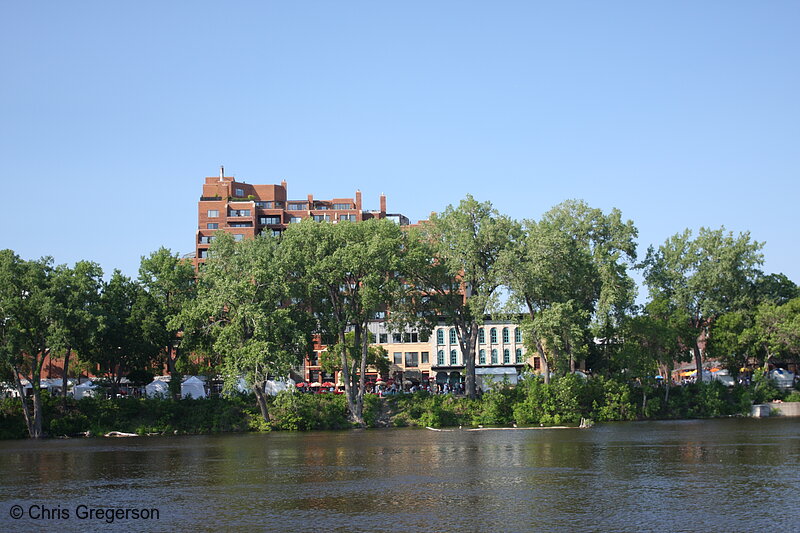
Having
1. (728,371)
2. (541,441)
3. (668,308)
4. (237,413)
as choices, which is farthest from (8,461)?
(728,371)

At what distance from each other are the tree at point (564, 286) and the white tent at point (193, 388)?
→ 121 ft

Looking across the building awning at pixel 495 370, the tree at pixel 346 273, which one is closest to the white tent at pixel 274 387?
the tree at pixel 346 273

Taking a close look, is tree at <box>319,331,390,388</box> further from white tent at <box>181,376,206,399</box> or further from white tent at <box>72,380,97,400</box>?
white tent at <box>72,380,97,400</box>

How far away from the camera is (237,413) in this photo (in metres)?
95.8

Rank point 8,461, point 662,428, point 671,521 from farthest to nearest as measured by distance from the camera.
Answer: point 662,428 → point 8,461 → point 671,521

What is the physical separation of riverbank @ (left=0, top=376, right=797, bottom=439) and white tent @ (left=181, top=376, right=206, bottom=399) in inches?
115

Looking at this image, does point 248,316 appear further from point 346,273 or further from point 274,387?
point 274,387

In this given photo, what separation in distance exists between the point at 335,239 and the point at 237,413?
2199 centimetres

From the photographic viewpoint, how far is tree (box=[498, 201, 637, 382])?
309ft

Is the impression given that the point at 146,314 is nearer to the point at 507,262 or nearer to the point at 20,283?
the point at 20,283

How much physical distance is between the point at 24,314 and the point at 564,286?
57.2 m

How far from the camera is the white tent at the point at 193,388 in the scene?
99688 millimetres

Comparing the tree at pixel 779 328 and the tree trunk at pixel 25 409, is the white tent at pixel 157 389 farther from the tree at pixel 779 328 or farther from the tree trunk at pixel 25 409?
the tree at pixel 779 328

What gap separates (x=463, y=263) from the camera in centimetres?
9800
